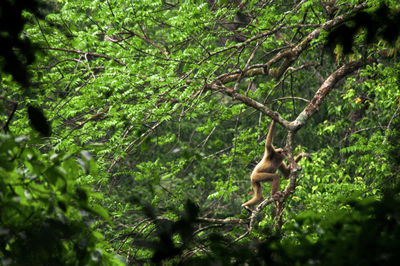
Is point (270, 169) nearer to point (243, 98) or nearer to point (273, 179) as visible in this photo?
point (273, 179)

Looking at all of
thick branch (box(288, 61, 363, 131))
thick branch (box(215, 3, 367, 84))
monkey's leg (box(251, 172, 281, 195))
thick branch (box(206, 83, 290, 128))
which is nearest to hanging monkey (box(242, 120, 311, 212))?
monkey's leg (box(251, 172, 281, 195))

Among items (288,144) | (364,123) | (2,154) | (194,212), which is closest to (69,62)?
(288,144)

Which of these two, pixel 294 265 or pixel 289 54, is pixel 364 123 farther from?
pixel 294 265

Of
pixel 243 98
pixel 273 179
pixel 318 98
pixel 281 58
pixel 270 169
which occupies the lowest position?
pixel 273 179

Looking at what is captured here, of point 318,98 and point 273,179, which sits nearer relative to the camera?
point 318,98

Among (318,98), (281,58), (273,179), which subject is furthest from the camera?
(273,179)

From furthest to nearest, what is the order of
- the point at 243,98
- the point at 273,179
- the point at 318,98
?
1. the point at 273,179
2. the point at 318,98
3. the point at 243,98

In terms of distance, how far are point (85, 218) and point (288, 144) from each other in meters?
4.66

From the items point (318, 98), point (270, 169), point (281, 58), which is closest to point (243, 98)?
point (318, 98)

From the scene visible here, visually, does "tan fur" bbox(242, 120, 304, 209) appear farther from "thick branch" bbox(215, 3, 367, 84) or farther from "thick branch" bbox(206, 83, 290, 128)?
"thick branch" bbox(206, 83, 290, 128)

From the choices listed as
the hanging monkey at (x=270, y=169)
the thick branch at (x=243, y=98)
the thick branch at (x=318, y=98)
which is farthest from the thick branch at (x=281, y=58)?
the hanging monkey at (x=270, y=169)

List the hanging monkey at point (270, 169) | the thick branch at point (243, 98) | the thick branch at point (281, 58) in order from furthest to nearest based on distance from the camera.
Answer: the hanging monkey at point (270, 169) < the thick branch at point (281, 58) < the thick branch at point (243, 98)

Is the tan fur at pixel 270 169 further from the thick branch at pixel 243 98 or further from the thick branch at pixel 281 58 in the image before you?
the thick branch at pixel 243 98

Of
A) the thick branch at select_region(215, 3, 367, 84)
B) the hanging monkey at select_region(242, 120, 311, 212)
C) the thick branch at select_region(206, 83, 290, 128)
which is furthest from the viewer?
the hanging monkey at select_region(242, 120, 311, 212)
